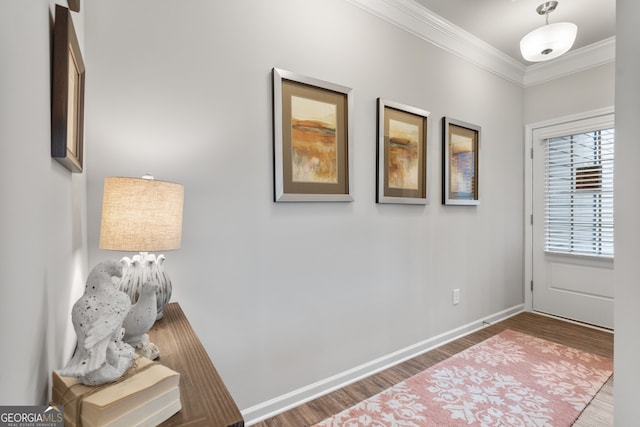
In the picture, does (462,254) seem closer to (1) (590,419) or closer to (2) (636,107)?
(1) (590,419)

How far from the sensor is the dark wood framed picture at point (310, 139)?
1741 mm

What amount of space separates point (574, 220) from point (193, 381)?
3820mm

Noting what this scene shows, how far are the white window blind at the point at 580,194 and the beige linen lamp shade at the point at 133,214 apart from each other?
3.77 meters

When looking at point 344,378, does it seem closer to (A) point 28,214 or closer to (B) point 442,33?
(A) point 28,214

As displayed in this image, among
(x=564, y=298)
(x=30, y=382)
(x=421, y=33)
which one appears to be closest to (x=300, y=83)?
(x=421, y=33)

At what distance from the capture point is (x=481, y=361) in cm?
233

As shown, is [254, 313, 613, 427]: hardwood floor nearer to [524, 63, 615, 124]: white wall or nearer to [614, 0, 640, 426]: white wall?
[614, 0, 640, 426]: white wall

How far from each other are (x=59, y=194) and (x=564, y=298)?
4.21m

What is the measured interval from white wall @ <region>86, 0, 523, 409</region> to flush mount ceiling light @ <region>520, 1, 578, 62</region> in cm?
61

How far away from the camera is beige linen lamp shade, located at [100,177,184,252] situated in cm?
101

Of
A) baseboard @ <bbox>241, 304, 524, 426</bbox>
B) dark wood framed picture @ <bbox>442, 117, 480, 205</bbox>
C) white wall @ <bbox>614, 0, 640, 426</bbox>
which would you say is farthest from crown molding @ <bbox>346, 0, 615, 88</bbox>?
baseboard @ <bbox>241, 304, 524, 426</bbox>

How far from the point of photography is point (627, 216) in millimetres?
1201

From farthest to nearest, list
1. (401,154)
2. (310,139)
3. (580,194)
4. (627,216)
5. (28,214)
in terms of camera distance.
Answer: (580,194)
(401,154)
(310,139)
(627,216)
(28,214)

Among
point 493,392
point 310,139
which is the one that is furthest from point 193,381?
point 493,392
